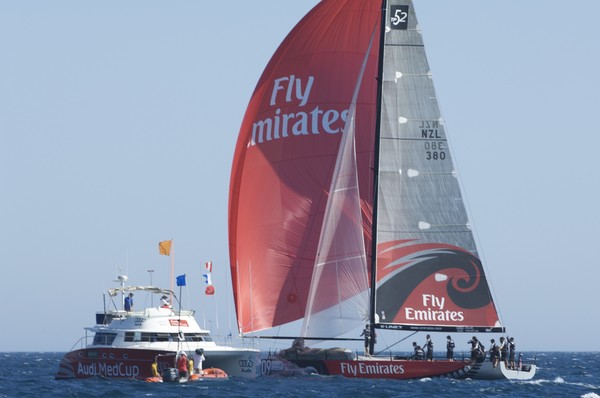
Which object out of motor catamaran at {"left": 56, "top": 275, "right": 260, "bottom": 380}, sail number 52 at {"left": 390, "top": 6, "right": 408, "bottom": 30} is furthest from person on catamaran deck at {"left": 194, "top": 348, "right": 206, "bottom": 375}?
sail number 52 at {"left": 390, "top": 6, "right": 408, "bottom": 30}

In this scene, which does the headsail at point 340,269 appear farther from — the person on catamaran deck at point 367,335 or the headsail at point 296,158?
the headsail at point 296,158

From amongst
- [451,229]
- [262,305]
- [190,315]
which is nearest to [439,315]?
[451,229]

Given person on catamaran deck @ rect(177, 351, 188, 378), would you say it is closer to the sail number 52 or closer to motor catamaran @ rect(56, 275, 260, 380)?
motor catamaran @ rect(56, 275, 260, 380)

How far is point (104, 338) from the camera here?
135ft

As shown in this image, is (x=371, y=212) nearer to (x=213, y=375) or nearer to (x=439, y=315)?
(x=439, y=315)

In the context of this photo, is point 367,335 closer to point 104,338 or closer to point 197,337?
point 197,337

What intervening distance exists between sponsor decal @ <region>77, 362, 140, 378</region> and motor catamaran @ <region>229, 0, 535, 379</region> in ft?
14.0

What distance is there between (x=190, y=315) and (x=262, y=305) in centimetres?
300

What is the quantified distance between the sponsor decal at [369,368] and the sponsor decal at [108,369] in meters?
7.07

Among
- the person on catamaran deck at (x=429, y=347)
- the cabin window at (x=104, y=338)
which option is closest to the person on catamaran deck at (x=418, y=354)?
the person on catamaran deck at (x=429, y=347)

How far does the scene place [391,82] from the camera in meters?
39.5

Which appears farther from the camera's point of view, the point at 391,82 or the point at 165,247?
the point at 165,247

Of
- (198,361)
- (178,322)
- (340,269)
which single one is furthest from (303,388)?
(178,322)

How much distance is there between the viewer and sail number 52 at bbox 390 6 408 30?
3988 centimetres
